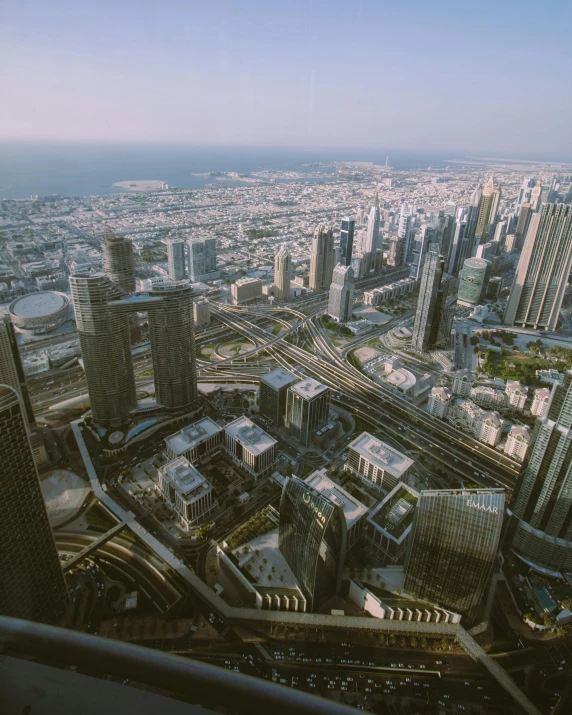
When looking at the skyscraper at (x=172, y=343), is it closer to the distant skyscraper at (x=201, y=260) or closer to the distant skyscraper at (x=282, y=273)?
the distant skyscraper at (x=282, y=273)

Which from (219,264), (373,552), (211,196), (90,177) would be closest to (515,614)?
(373,552)

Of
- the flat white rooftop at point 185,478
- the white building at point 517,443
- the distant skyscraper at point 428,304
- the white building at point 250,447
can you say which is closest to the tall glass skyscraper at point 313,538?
the flat white rooftop at point 185,478

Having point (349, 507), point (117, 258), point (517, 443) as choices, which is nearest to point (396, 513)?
point (349, 507)

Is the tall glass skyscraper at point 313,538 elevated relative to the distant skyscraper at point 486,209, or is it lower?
lower

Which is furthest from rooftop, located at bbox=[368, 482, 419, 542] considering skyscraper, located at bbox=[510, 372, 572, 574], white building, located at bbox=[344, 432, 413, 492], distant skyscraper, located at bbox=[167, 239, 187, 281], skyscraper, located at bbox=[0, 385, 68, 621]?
distant skyscraper, located at bbox=[167, 239, 187, 281]

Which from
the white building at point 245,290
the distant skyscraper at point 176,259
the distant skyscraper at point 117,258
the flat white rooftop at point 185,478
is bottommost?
the flat white rooftop at point 185,478

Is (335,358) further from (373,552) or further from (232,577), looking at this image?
(232,577)

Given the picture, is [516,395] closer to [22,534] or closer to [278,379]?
[278,379]
